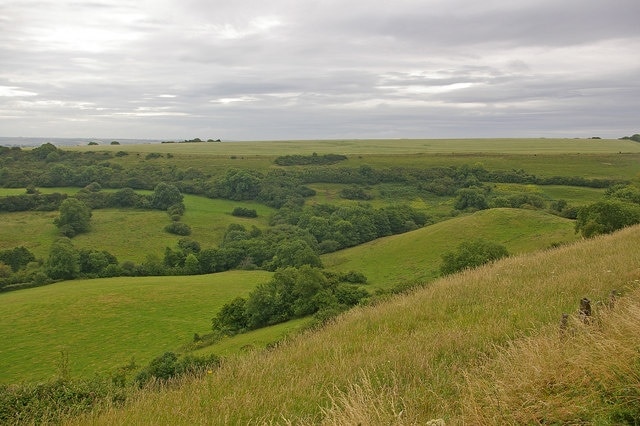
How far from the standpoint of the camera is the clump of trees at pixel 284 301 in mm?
39875

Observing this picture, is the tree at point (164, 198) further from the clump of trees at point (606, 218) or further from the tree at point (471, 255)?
the clump of trees at point (606, 218)

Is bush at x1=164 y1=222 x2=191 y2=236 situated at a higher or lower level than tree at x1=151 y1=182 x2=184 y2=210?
lower

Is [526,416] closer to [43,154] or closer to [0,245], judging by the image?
[0,245]

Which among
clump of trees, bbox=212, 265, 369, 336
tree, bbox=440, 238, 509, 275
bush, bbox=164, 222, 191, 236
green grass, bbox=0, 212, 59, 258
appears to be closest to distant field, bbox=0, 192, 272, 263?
green grass, bbox=0, 212, 59, 258

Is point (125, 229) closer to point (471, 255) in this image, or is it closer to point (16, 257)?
point (16, 257)

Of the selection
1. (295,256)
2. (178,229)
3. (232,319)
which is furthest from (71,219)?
(232,319)

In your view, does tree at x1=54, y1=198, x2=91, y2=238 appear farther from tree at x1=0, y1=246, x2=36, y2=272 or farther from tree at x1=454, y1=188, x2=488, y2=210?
tree at x1=454, y1=188, x2=488, y2=210

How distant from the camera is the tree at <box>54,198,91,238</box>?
9069 centimetres

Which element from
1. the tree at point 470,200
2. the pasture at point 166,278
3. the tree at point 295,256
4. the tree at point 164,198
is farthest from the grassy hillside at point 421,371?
the tree at point 164,198

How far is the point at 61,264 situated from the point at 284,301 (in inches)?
1863

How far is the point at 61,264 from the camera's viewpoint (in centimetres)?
6950

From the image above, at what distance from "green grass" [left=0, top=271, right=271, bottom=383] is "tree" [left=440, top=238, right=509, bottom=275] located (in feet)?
87.3

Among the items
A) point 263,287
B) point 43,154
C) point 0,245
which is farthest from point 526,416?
point 43,154

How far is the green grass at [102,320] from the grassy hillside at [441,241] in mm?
19257
